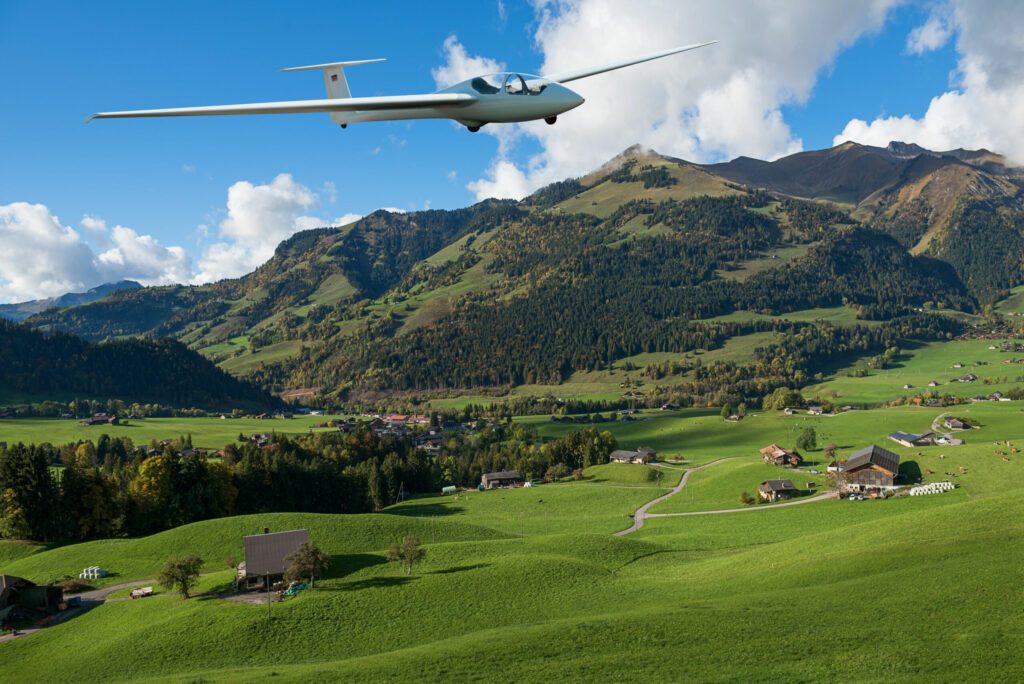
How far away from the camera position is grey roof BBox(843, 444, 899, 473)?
357 ft

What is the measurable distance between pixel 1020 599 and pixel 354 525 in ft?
245

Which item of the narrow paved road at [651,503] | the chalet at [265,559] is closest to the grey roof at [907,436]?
the narrow paved road at [651,503]

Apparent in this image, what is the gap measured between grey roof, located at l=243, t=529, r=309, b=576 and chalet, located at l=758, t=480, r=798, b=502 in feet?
254

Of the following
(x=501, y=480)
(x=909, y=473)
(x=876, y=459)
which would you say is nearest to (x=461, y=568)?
(x=876, y=459)

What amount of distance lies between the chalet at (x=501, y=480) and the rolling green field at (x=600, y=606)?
59182 millimetres

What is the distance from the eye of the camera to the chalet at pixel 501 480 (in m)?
159

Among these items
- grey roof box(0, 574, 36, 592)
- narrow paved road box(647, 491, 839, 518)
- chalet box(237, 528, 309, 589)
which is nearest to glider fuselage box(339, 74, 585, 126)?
chalet box(237, 528, 309, 589)

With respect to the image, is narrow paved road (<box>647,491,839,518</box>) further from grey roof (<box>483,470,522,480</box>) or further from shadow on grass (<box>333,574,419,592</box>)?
shadow on grass (<box>333,574,419,592</box>)

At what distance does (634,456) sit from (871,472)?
60.8m

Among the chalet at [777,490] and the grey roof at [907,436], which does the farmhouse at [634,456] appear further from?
the grey roof at [907,436]

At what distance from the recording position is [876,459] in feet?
359

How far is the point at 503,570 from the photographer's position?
66.4 metres

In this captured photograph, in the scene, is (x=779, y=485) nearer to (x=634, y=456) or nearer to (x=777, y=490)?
(x=777, y=490)

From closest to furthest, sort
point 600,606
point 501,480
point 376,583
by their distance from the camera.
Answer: point 600,606, point 376,583, point 501,480
